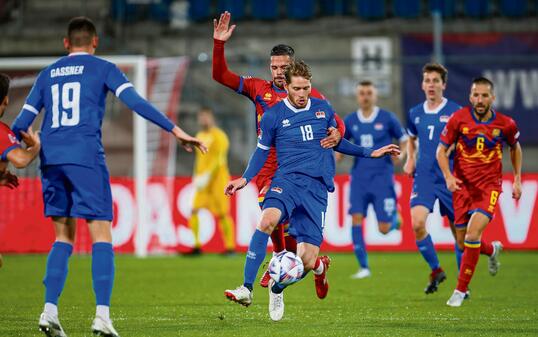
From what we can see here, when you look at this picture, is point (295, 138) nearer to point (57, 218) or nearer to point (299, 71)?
point (299, 71)

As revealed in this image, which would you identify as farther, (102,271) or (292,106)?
(292,106)

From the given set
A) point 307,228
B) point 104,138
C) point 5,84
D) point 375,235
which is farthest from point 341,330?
point 104,138

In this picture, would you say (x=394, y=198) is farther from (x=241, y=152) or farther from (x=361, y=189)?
(x=241, y=152)

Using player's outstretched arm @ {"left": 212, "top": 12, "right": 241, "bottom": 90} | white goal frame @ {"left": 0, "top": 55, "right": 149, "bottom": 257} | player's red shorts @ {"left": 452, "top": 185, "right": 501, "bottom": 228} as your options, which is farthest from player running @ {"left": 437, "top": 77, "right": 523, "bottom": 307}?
white goal frame @ {"left": 0, "top": 55, "right": 149, "bottom": 257}

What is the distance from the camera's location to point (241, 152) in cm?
1945

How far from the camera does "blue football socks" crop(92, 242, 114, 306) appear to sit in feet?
21.9

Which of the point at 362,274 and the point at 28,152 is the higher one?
the point at 28,152

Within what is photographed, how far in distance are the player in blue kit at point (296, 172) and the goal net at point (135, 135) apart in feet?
28.5

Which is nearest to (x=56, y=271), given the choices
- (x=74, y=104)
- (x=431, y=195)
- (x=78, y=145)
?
(x=78, y=145)

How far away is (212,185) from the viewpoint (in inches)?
674

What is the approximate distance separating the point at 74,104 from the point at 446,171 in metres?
4.04

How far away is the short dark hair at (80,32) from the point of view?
22.5ft

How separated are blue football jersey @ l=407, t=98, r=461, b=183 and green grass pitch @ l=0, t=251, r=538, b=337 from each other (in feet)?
4.39

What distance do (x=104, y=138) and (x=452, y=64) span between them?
6.39m
